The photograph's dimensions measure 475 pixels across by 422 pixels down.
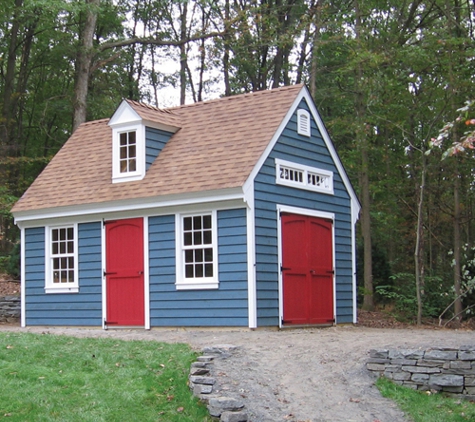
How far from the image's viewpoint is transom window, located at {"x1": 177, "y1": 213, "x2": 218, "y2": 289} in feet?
48.8

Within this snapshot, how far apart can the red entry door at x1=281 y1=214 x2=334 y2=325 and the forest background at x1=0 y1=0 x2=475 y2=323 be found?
312 cm

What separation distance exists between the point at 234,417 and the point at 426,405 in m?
2.68

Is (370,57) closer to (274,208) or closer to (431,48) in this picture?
(431,48)

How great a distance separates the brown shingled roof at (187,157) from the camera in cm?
1520

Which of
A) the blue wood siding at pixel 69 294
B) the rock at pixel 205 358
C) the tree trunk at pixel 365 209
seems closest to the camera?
the rock at pixel 205 358

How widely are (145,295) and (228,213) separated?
2.73 meters

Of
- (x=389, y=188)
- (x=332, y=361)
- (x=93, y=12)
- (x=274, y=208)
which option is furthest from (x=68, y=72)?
(x=332, y=361)

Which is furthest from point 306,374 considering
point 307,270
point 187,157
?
point 187,157

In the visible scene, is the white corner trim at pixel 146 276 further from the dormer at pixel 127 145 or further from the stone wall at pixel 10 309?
the stone wall at pixel 10 309

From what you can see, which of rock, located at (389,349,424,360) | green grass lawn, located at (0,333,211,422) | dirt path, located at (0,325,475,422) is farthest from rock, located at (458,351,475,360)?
green grass lawn, located at (0,333,211,422)

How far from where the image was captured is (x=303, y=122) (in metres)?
16.7

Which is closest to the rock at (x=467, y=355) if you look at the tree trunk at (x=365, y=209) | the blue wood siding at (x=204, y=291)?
the blue wood siding at (x=204, y=291)

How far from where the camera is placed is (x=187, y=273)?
15.3m

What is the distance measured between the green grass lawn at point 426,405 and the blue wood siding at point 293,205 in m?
4.72
